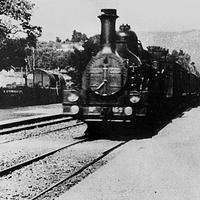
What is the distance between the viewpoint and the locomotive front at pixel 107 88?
12.9m

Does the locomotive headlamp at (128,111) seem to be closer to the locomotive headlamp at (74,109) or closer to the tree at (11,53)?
the locomotive headlamp at (74,109)

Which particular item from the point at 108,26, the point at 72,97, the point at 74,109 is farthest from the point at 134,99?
the point at 108,26

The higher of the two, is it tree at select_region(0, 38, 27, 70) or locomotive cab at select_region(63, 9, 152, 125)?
tree at select_region(0, 38, 27, 70)

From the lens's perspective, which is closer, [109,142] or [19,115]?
[109,142]

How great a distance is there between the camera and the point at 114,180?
714cm

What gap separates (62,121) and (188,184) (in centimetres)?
1301

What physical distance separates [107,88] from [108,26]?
1963mm

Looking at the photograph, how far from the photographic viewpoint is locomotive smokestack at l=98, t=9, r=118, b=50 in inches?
528

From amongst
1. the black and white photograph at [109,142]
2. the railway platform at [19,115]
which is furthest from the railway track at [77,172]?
the railway platform at [19,115]

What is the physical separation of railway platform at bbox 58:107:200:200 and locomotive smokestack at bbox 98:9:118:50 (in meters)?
3.76

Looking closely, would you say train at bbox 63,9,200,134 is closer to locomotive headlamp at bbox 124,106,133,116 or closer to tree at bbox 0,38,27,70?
locomotive headlamp at bbox 124,106,133,116

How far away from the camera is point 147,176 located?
740 centimetres

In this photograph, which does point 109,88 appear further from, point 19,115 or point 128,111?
point 19,115

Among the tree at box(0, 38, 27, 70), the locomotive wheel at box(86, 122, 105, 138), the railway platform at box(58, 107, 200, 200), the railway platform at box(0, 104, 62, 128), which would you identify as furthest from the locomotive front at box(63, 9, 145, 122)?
the tree at box(0, 38, 27, 70)
